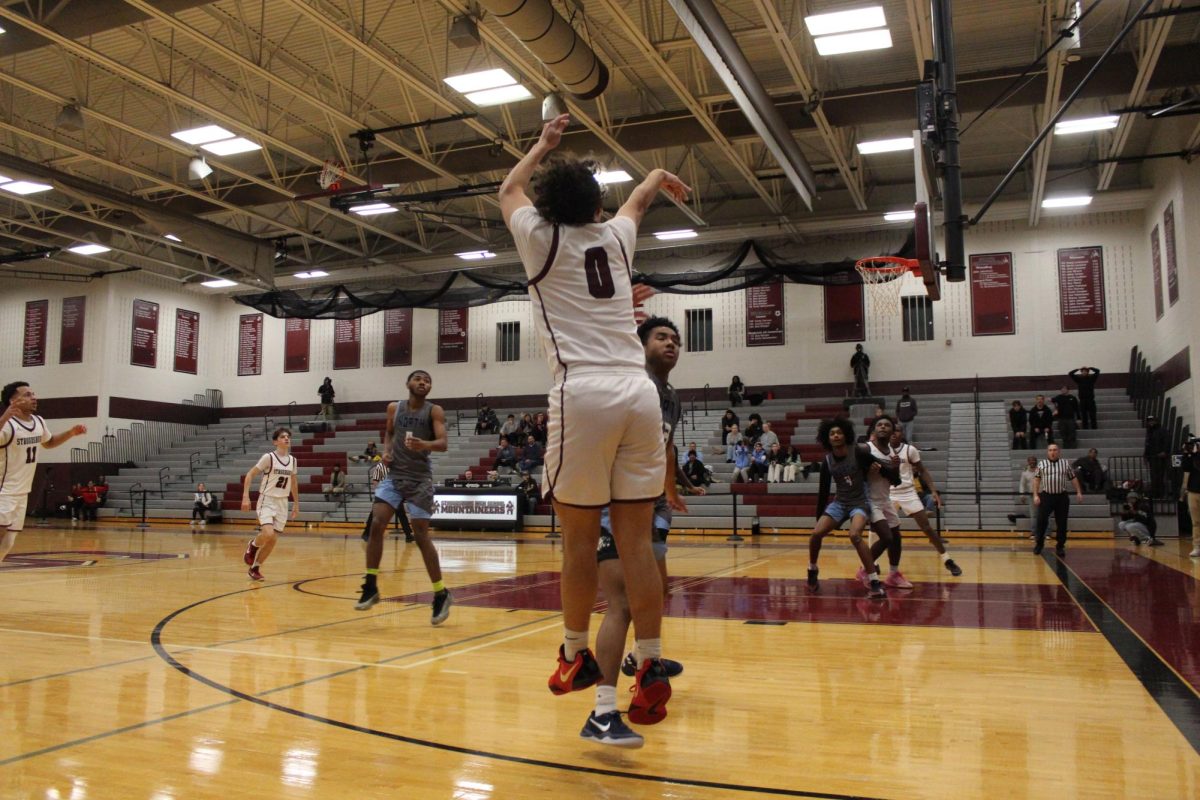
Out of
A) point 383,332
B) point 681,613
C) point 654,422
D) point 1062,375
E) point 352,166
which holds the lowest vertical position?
point 681,613

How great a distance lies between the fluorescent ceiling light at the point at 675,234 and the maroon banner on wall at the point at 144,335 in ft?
58.4

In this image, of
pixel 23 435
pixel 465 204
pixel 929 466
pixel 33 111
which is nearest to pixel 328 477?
pixel 465 204

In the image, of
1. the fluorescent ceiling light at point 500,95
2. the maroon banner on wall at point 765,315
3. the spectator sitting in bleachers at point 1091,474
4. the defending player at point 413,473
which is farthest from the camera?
the maroon banner on wall at point 765,315

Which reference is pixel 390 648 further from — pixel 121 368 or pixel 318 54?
pixel 121 368

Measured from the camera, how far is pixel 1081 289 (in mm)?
23703

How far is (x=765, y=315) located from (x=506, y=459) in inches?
354

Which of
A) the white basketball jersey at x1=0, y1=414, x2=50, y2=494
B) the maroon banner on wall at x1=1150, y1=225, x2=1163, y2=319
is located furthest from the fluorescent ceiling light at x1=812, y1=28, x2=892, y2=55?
the white basketball jersey at x1=0, y1=414, x2=50, y2=494

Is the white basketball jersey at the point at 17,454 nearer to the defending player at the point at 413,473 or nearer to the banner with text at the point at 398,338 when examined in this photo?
the defending player at the point at 413,473

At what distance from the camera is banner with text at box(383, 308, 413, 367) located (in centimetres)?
3056

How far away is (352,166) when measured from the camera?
66.7 feet

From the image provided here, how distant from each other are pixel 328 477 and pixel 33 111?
1165cm

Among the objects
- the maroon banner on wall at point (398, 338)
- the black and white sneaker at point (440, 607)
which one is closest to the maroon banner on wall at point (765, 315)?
the maroon banner on wall at point (398, 338)

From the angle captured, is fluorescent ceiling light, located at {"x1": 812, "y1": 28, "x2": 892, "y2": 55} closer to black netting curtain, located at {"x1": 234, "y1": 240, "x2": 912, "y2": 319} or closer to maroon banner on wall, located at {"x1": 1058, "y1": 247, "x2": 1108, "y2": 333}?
black netting curtain, located at {"x1": 234, "y1": 240, "x2": 912, "y2": 319}

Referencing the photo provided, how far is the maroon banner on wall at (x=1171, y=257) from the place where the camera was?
19641 millimetres
